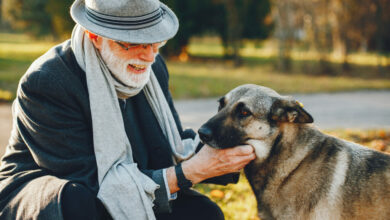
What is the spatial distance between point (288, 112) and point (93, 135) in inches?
58.2

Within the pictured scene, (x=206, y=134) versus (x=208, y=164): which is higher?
(x=206, y=134)

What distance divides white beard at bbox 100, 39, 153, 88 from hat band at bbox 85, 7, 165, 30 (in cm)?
19

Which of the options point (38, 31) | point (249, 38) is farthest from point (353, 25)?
point (38, 31)

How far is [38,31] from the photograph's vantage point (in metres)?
47.9

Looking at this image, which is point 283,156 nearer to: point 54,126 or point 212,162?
point 212,162

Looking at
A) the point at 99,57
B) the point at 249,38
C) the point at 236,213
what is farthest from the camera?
the point at 249,38

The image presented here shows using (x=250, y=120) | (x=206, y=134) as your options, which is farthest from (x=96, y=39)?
(x=250, y=120)

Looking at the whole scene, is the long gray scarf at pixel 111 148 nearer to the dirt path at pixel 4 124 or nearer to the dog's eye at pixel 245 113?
the dog's eye at pixel 245 113

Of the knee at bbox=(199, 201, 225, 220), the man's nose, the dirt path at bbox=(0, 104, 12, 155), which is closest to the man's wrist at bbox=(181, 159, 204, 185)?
the knee at bbox=(199, 201, 225, 220)

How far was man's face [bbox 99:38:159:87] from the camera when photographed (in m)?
2.75

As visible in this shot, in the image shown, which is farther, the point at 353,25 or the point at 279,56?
the point at 279,56

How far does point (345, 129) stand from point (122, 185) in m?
6.05

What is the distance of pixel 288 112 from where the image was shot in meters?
2.91

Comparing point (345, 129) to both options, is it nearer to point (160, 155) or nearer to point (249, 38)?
point (160, 155)
